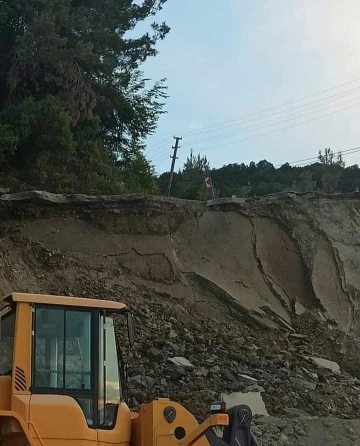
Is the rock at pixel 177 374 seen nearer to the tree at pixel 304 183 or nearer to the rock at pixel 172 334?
the rock at pixel 172 334

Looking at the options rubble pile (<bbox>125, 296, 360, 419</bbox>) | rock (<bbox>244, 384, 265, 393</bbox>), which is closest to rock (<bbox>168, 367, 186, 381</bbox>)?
rubble pile (<bbox>125, 296, 360, 419</bbox>)

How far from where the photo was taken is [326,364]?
13711 millimetres

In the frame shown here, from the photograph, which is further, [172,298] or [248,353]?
[172,298]

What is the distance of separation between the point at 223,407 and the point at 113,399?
3.45ft

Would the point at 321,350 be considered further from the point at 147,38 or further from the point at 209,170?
the point at 209,170

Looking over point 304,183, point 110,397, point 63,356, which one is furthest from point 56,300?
point 304,183

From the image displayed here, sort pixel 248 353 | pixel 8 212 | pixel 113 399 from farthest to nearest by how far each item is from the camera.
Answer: pixel 8 212 < pixel 248 353 < pixel 113 399

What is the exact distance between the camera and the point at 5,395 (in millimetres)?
6199

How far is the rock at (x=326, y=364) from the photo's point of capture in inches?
535

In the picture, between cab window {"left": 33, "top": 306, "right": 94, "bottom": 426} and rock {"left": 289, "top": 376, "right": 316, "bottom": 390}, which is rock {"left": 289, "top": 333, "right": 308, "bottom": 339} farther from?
cab window {"left": 33, "top": 306, "right": 94, "bottom": 426}

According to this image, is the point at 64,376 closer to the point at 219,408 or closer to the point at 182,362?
the point at 219,408

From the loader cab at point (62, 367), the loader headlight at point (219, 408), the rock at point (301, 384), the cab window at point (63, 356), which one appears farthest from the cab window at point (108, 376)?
the rock at point (301, 384)

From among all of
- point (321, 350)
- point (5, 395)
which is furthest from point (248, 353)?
point (5, 395)

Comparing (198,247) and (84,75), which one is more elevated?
(84,75)
